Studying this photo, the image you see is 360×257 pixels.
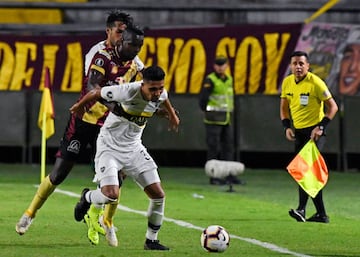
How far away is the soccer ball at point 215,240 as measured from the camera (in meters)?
11.4

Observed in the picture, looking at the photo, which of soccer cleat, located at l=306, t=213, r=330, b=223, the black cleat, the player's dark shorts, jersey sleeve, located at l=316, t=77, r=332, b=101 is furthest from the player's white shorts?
the black cleat

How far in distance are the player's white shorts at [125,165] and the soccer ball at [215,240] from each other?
76cm

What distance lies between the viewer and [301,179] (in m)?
15.4

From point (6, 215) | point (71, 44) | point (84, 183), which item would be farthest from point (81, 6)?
point (6, 215)

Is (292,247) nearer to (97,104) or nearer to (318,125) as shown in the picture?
(97,104)

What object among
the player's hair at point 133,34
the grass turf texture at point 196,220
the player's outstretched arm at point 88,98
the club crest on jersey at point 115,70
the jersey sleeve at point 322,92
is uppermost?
the player's hair at point 133,34

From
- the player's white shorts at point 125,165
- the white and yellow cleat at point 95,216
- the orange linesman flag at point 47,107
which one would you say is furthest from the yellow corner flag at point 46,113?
the player's white shorts at point 125,165

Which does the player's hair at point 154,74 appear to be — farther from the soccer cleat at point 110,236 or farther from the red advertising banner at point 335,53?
the red advertising banner at point 335,53

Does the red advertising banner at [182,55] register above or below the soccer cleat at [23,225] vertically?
above

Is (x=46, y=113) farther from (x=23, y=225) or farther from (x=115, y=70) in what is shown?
(x=115, y=70)

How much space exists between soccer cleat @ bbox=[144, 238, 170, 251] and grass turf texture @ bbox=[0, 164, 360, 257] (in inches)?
3.9

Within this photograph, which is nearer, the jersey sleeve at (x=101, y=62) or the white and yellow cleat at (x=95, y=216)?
the jersey sleeve at (x=101, y=62)

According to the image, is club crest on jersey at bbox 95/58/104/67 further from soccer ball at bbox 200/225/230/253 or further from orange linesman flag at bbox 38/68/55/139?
orange linesman flag at bbox 38/68/55/139

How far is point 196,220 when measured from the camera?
591 inches
